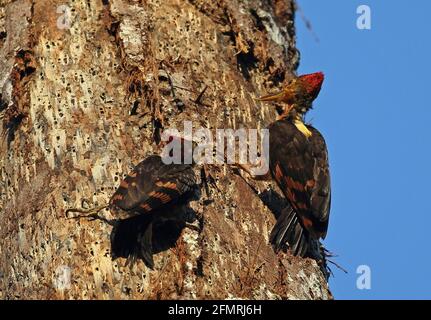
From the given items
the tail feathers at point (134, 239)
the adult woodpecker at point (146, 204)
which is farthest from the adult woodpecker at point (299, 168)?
the tail feathers at point (134, 239)

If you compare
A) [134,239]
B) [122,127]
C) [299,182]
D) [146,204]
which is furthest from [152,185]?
[299,182]

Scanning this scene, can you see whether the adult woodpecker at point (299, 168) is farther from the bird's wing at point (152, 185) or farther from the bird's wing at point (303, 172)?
the bird's wing at point (152, 185)

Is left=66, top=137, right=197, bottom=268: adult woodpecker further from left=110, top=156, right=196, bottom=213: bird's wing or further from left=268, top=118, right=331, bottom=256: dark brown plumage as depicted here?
left=268, top=118, right=331, bottom=256: dark brown plumage

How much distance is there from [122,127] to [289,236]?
3.87ft

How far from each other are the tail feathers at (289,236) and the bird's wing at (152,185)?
22.8 inches

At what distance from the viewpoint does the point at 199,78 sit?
7500mm

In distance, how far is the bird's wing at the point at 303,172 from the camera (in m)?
7.40

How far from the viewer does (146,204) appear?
21.4 ft

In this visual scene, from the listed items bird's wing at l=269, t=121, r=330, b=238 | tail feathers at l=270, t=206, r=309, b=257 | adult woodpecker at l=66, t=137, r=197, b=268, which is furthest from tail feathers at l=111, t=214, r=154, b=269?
bird's wing at l=269, t=121, r=330, b=238

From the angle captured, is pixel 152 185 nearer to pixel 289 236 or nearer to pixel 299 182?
pixel 289 236

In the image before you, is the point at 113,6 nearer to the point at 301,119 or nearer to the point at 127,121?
the point at 127,121
